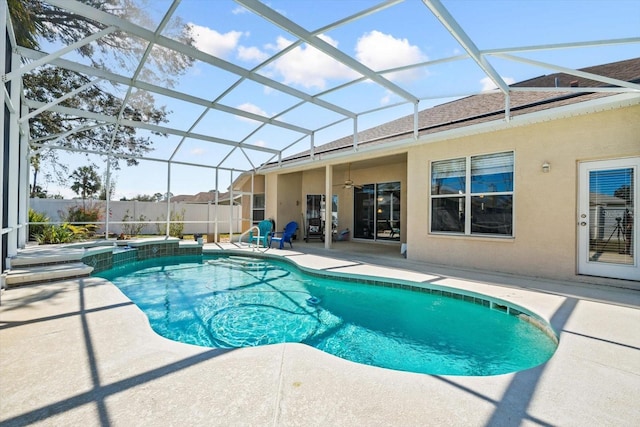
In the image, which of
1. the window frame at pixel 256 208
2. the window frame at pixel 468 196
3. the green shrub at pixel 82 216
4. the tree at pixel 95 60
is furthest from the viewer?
the window frame at pixel 256 208

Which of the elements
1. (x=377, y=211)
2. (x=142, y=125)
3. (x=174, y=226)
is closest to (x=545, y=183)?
(x=377, y=211)

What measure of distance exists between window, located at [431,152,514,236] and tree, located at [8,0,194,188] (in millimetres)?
6348

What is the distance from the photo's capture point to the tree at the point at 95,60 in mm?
5301

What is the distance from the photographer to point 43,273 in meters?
4.96

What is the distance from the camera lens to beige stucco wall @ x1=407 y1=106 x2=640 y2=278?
17.1 ft

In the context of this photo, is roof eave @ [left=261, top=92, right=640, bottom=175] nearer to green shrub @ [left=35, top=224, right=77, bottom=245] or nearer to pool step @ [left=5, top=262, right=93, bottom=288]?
pool step @ [left=5, top=262, right=93, bottom=288]

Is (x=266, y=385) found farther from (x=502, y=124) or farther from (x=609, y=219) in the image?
(x=502, y=124)

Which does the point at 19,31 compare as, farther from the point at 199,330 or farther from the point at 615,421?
the point at 615,421

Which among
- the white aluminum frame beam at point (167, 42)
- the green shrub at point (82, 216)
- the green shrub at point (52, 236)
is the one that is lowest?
the green shrub at point (52, 236)

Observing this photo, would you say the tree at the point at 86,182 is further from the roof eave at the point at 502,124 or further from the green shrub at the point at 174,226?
the roof eave at the point at 502,124

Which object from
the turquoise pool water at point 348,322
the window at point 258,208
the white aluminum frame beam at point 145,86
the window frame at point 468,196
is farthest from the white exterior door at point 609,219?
the window at point 258,208

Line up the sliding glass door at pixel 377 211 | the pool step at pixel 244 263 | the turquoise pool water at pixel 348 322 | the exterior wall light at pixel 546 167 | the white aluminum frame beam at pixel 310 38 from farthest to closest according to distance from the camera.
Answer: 1. the sliding glass door at pixel 377 211
2. the pool step at pixel 244 263
3. the exterior wall light at pixel 546 167
4. the white aluminum frame beam at pixel 310 38
5. the turquoise pool water at pixel 348 322

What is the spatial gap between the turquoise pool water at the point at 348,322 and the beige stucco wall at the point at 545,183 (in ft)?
7.29

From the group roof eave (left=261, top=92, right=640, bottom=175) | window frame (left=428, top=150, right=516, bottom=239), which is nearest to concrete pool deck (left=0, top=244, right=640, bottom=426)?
window frame (left=428, top=150, right=516, bottom=239)
